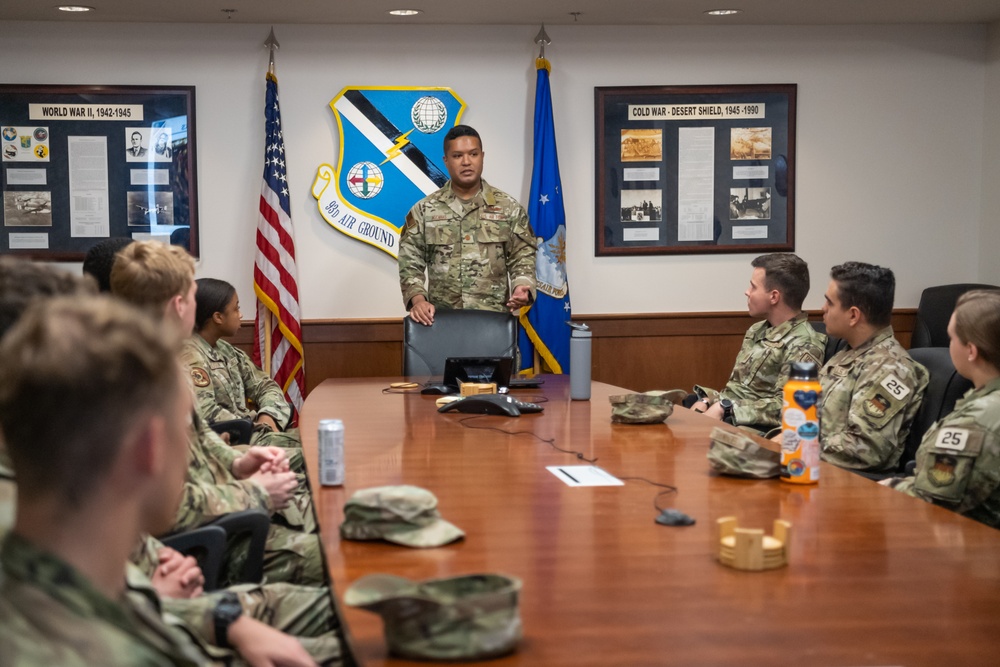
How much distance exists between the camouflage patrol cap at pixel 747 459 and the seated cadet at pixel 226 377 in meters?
1.77

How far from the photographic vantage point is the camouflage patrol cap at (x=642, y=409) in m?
2.89

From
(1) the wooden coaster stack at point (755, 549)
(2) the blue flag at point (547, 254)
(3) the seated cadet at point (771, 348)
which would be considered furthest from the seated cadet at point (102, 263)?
(2) the blue flag at point (547, 254)

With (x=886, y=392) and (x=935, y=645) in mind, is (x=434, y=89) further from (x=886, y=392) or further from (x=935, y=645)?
(x=935, y=645)

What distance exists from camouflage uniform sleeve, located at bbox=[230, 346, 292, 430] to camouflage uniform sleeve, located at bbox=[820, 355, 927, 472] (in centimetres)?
204

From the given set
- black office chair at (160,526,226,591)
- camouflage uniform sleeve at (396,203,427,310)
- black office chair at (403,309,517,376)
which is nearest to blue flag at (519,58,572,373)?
camouflage uniform sleeve at (396,203,427,310)

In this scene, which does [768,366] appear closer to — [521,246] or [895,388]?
[895,388]

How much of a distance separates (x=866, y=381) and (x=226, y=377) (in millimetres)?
2206

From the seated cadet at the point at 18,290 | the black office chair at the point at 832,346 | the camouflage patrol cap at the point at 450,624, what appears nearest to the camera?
the camouflage patrol cap at the point at 450,624

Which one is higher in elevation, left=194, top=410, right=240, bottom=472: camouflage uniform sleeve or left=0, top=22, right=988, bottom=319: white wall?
left=0, top=22, right=988, bottom=319: white wall

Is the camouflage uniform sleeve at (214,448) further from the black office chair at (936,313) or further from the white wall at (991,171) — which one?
the white wall at (991,171)

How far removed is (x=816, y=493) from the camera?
2.00 meters

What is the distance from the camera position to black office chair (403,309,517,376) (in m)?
4.30

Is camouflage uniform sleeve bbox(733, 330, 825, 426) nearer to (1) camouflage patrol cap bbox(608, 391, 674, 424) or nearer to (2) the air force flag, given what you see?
(1) camouflage patrol cap bbox(608, 391, 674, 424)

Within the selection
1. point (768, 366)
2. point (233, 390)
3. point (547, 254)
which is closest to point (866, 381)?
point (768, 366)
